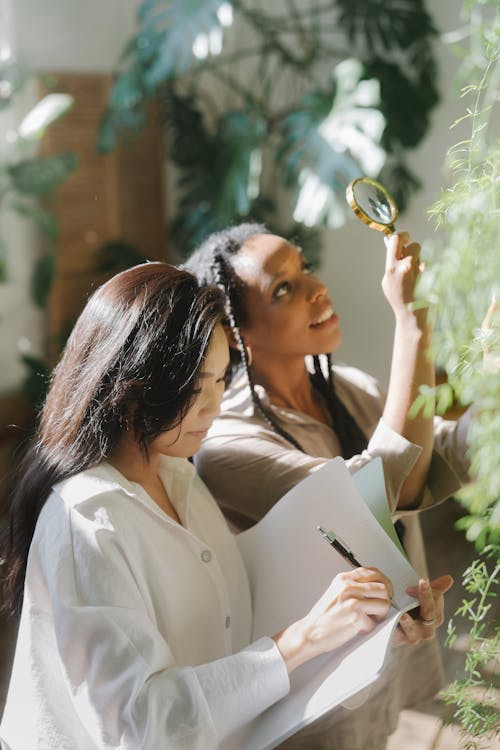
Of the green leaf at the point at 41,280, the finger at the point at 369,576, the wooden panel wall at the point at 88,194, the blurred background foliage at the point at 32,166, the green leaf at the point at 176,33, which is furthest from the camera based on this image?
the wooden panel wall at the point at 88,194

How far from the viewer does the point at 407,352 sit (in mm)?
1160

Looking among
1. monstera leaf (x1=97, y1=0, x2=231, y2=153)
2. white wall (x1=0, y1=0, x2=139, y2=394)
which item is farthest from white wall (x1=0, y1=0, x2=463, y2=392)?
monstera leaf (x1=97, y1=0, x2=231, y2=153)

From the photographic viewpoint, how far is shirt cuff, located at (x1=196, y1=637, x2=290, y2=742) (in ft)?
3.02

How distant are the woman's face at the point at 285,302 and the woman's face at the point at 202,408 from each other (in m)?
0.27

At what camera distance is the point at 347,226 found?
4086 millimetres

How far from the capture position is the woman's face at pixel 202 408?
1064 millimetres

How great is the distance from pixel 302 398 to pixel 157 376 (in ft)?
1.51

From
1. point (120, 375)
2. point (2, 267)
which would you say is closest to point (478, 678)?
point (120, 375)

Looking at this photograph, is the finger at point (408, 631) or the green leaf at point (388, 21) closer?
the finger at point (408, 631)

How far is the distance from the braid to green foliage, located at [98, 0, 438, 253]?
1.97 metres

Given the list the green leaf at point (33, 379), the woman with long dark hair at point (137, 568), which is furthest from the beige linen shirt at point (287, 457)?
the green leaf at point (33, 379)

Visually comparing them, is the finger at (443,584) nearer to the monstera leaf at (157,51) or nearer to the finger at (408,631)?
the finger at (408,631)

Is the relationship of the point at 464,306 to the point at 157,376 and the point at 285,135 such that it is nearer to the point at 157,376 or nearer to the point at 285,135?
the point at 157,376

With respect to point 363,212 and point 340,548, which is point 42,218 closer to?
point 363,212
